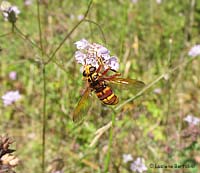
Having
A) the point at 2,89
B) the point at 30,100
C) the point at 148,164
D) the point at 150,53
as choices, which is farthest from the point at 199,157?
the point at 2,89

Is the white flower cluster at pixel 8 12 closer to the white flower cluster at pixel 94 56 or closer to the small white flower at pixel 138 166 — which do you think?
the white flower cluster at pixel 94 56

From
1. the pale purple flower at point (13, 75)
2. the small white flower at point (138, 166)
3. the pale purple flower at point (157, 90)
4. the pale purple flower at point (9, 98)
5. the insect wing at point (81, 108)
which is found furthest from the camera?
the pale purple flower at point (13, 75)

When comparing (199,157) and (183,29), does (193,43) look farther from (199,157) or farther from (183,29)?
(199,157)

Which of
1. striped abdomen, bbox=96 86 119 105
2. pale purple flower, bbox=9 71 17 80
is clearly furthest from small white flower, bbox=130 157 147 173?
pale purple flower, bbox=9 71 17 80

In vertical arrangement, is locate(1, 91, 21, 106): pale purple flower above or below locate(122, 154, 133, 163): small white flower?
above

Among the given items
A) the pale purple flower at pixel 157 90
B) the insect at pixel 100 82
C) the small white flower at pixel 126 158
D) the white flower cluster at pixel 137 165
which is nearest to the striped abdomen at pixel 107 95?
the insect at pixel 100 82

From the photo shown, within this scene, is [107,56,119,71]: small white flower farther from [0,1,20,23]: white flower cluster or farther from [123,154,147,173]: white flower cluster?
[123,154,147,173]: white flower cluster
